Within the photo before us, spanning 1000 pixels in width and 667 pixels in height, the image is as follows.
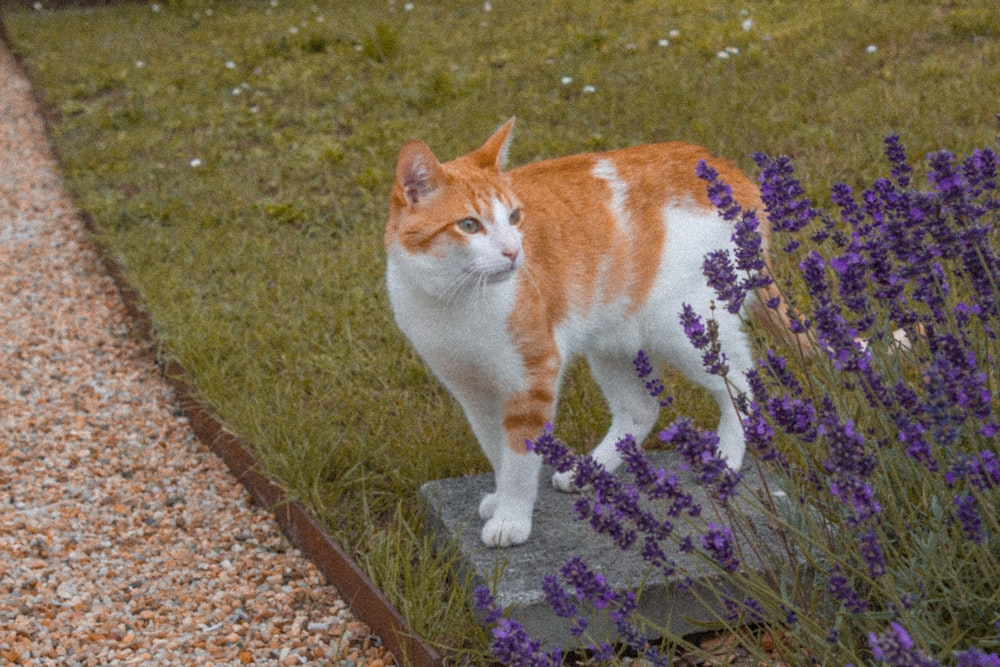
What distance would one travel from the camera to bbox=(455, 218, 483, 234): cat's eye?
108 inches

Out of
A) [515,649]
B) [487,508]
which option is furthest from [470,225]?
[515,649]

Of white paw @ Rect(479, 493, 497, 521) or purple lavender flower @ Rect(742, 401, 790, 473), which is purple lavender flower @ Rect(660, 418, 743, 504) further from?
white paw @ Rect(479, 493, 497, 521)

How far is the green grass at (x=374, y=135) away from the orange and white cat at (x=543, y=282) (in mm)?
354

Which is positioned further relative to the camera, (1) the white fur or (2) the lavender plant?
(1) the white fur

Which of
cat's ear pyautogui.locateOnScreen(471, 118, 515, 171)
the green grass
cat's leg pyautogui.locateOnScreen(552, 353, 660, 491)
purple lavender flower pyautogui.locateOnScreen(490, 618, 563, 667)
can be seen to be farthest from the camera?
the green grass

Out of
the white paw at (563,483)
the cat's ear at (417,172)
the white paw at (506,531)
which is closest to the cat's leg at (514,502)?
the white paw at (506,531)

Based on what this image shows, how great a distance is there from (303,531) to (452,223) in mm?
1106

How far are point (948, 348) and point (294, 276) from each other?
12.5 feet

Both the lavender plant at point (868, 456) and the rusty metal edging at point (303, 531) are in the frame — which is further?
the rusty metal edging at point (303, 531)

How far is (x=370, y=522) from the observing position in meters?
3.23

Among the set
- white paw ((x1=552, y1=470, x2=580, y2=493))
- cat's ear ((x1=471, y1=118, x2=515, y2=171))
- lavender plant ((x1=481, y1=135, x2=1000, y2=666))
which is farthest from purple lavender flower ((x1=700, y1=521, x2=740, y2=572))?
cat's ear ((x1=471, y1=118, x2=515, y2=171))

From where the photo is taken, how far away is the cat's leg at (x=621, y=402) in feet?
11.1

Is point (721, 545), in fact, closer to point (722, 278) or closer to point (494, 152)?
point (722, 278)

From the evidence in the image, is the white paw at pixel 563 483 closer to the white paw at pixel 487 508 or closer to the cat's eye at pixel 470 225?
the white paw at pixel 487 508
